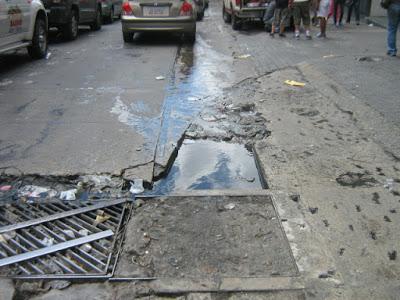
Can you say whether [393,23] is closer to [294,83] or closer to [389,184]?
[294,83]

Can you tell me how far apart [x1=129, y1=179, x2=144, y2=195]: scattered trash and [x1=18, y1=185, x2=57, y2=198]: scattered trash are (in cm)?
70

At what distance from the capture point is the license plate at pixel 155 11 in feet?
39.9

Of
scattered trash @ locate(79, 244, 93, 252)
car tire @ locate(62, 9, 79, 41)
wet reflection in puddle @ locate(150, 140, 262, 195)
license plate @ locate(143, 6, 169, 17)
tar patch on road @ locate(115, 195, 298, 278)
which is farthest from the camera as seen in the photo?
car tire @ locate(62, 9, 79, 41)

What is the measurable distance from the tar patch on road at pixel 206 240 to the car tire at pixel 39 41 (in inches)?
293

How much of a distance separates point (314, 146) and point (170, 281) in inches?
114

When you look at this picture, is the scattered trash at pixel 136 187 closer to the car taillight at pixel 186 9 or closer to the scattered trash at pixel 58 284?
the scattered trash at pixel 58 284

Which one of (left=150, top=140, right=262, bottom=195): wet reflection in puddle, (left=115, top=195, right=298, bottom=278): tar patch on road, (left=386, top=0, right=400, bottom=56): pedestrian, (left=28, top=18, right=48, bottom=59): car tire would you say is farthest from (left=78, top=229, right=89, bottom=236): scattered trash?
(left=386, top=0, right=400, bottom=56): pedestrian

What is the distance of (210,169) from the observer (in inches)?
200

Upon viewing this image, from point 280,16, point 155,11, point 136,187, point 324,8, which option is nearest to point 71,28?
point 155,11

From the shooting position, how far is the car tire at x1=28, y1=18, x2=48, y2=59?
10275 mm

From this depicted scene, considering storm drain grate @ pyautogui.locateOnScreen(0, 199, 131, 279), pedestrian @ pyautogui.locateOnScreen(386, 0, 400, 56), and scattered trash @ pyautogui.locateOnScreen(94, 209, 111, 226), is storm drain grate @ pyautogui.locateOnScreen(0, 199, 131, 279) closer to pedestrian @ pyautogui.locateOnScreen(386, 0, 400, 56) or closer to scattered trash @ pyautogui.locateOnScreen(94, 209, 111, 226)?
scattered trash @ pyautogui.locateOnScreen(94, 209, 111, 226)

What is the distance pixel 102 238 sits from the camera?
3607mm

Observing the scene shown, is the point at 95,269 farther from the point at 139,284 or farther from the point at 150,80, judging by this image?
the point at 150,80

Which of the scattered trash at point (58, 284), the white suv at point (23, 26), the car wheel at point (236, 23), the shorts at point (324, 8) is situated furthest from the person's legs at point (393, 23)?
the scattered trash at point (58, 284)
